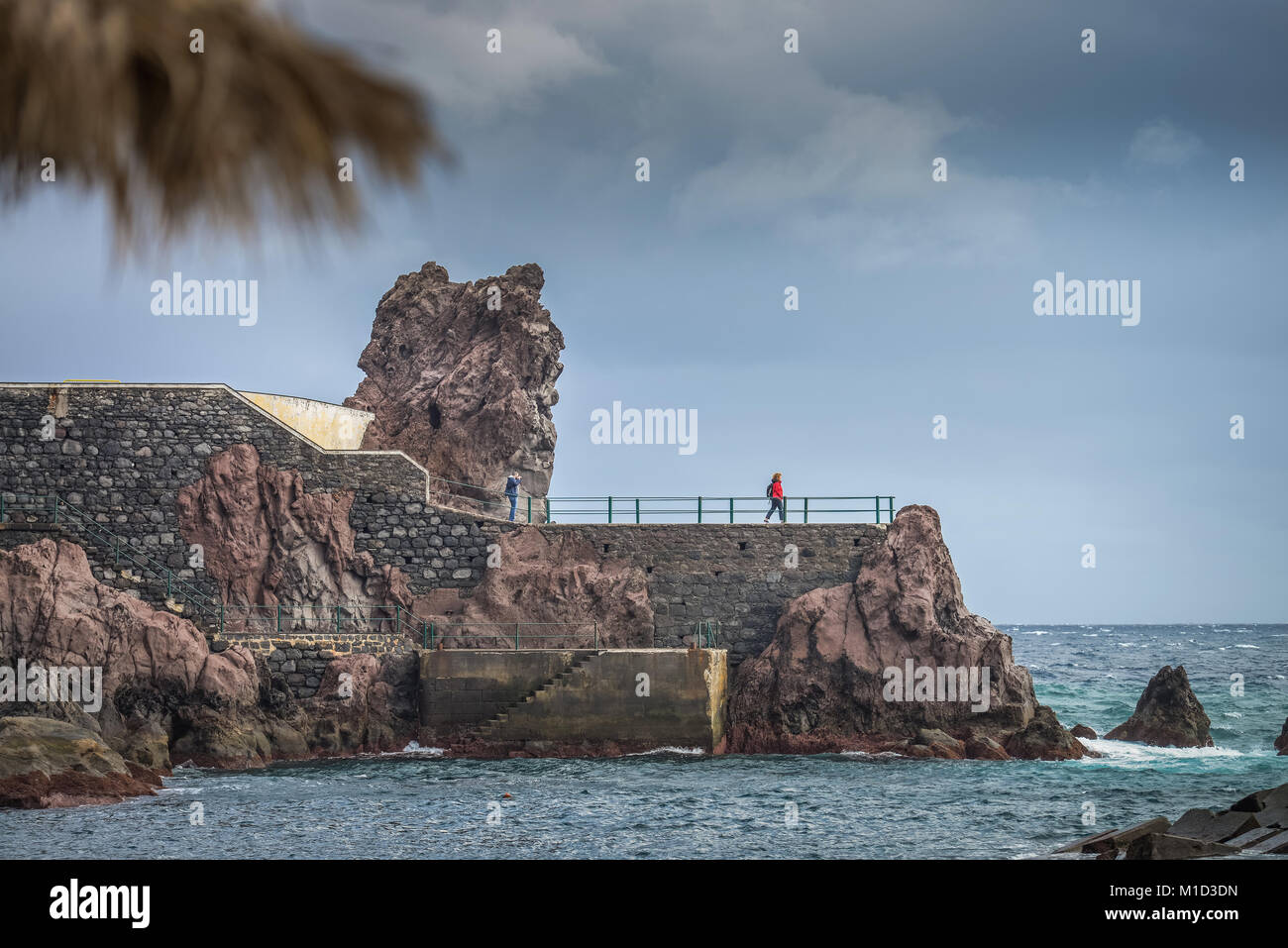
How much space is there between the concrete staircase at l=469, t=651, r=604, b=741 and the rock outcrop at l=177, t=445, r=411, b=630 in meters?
4.19

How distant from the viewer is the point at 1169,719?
3272 centimetres

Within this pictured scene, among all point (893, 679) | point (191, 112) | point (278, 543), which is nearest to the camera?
point (191, 112)

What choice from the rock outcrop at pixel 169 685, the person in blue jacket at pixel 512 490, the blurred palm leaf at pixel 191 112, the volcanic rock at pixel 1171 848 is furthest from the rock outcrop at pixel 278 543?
the blurred palm leaf at pixel 191 112

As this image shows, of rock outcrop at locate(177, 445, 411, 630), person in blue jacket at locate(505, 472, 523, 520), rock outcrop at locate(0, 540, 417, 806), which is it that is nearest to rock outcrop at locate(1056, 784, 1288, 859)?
rock outcrop at locate(0, 540, 417, 806)

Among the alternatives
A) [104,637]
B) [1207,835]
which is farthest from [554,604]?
[1207,835]

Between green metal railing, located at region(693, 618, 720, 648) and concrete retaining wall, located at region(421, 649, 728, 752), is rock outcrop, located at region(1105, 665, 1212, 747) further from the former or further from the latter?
concrete retaining wall, located at region(421, 649, 728, 752)

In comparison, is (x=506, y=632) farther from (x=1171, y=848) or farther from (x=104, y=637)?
(x=1171, y=848)

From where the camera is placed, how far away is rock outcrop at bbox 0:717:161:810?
2102 centimetres

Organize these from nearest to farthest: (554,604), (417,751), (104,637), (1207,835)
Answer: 1. (1207,835)
2. (104,637)
3. (417,751)
4. (554,604)

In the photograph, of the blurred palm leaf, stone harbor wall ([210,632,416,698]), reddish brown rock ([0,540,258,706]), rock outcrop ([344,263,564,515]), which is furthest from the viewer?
rock outcrop ([344,263,564,515])

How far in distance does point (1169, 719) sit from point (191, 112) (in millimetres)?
33891

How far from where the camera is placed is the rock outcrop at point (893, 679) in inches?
1110
